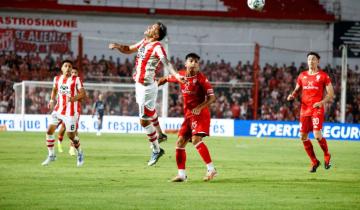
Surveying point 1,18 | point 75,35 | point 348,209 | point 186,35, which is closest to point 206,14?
point 186,35

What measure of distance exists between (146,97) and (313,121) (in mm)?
4117

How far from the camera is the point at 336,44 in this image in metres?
46.5

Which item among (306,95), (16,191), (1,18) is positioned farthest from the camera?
(1,18)

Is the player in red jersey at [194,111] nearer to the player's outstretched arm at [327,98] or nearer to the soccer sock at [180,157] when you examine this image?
the soccer sock at [180,157]

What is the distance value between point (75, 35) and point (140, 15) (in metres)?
4.11

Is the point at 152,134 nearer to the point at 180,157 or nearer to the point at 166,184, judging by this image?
the point at 180,157

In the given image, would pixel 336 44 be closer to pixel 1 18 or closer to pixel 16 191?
pixel 1 18

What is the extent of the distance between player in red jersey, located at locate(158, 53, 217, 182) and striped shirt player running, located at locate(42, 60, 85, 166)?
405 cm

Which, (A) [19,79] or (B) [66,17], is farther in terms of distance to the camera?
(B) [66,17]

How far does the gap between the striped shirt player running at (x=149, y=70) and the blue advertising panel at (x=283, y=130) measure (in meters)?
21.4

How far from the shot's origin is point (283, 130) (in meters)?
37.0

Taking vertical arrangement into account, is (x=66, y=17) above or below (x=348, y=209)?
above

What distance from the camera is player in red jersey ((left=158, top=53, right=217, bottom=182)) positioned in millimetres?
13617

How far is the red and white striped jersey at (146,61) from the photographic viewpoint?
1502cm
